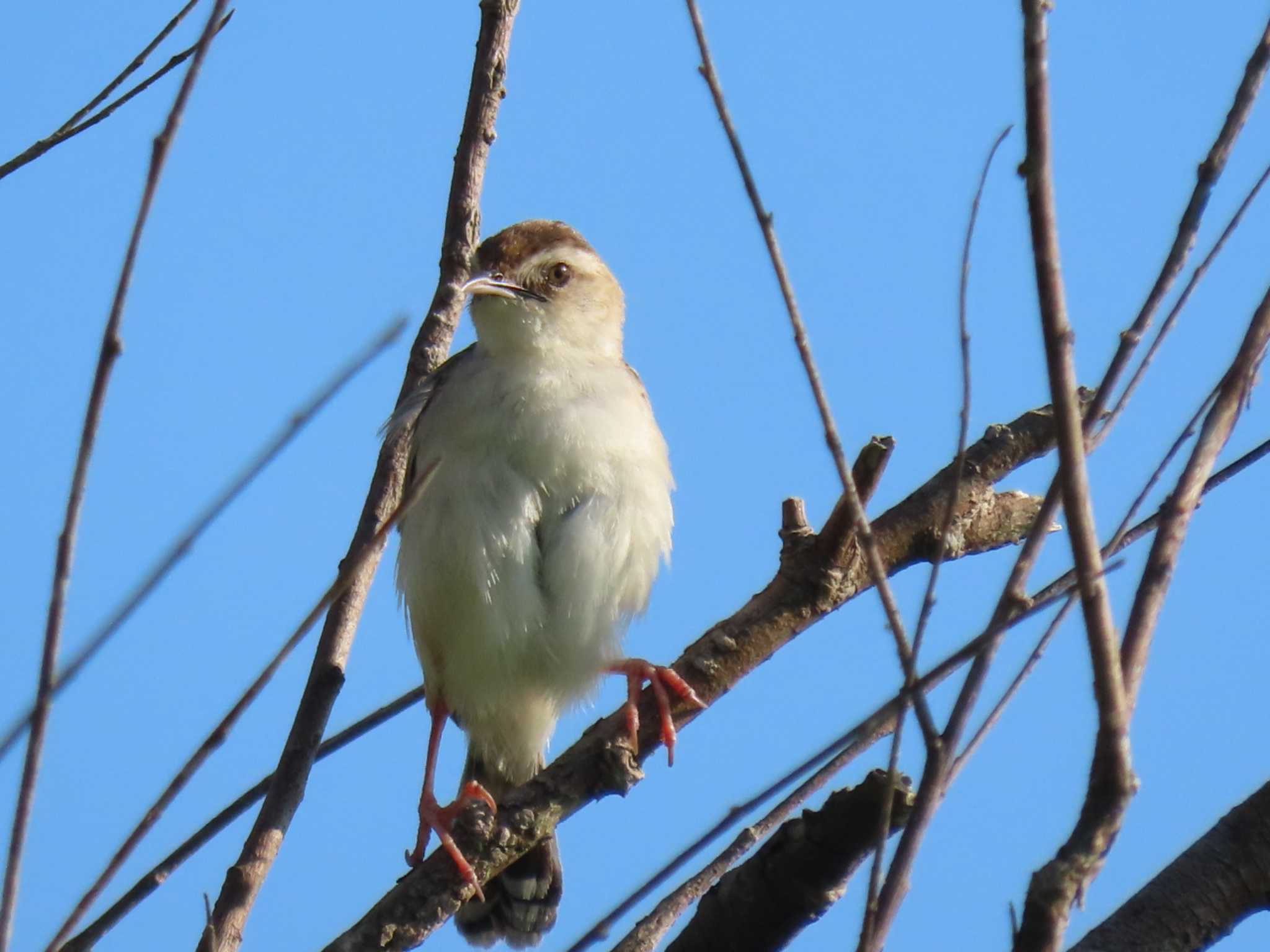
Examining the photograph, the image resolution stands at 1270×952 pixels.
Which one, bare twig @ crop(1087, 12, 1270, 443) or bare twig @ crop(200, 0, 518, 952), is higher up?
bare twig @ crop(200, 0, 518, 952)

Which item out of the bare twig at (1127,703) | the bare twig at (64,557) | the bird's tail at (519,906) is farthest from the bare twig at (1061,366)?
the bird's tail at (519,906)

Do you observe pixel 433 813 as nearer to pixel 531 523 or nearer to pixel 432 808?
pixel 432 808

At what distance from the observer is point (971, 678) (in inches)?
95.0

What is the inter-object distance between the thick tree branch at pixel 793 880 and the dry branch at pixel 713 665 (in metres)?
0.81

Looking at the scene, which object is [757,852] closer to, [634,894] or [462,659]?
[634,894]

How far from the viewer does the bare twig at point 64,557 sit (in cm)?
206

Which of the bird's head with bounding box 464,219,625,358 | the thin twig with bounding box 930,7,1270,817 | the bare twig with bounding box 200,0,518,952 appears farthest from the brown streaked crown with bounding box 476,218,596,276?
the thin twig with bounding box 930,7,1270,817

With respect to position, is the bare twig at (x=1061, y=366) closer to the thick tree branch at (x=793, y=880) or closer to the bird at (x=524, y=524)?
the thick tree branch at (x=793, y=880)

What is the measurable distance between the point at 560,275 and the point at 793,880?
3.31m

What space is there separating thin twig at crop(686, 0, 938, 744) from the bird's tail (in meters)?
3.65

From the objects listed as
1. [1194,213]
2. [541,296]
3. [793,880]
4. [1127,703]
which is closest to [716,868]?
[793,880]

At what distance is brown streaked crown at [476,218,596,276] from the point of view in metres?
6.11

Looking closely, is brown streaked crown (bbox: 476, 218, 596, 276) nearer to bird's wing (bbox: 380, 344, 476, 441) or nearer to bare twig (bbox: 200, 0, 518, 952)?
bird's wing (bbox: 380, 344, 476, 441)

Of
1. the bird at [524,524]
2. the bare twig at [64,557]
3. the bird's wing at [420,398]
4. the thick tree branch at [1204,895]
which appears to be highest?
the bird's wing at [420,398]
